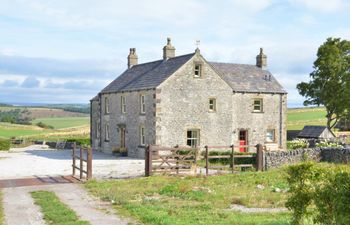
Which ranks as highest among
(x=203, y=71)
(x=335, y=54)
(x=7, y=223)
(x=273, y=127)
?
(x=335, y=54)

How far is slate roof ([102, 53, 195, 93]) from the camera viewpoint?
1543 inches

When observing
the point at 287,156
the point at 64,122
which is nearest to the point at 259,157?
the point at 287,156

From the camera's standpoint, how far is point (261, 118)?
4306 cm

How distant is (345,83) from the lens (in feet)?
182

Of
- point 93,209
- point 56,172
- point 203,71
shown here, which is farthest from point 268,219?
point 203,71

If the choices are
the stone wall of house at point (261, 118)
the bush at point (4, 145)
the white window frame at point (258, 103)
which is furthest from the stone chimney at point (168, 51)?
the bush at point (4, 145)

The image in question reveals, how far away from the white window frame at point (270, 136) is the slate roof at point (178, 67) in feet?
11.8

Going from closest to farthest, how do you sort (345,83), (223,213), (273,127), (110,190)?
(223,213) < (110,190) < (273,127) < (345,83)

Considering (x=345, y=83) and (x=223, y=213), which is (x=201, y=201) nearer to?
(x=223, y=213)

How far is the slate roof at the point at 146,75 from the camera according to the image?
39191 mm

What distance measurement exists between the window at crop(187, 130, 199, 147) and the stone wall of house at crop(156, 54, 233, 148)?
0.33 metres

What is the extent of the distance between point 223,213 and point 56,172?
1678 centimetres

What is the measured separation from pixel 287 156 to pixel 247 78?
595 inches

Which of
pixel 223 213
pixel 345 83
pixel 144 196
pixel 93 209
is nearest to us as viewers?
pixel 223 213
